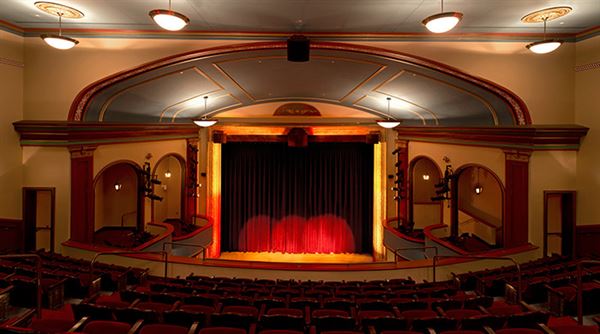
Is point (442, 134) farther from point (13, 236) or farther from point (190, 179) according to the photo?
point (13, 236)

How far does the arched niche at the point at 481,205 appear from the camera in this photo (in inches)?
537

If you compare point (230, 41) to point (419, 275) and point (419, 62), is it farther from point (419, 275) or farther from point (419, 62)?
point (419, 275)

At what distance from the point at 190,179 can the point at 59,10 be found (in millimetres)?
8849

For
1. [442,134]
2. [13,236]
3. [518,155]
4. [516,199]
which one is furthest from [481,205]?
[13,236]

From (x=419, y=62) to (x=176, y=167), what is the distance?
11038 mm

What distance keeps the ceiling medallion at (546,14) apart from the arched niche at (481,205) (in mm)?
5384

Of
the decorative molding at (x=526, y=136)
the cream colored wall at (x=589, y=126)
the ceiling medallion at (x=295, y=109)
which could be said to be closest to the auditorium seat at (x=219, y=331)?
the decorative molding at (x=526, y=136)

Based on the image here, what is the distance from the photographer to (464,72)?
30.3 feet

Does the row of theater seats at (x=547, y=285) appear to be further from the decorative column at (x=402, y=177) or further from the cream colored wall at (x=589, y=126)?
the decorative column at (x=402, y=177)

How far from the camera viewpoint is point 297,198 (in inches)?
760

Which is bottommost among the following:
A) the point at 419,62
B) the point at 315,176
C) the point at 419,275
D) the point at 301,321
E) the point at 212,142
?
the point at 419,275

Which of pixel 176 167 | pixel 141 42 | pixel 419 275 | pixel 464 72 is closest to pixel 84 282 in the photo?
pixel 141 42

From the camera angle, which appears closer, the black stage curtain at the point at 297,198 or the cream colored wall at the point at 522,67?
the cream colored wall at the point at 522,67

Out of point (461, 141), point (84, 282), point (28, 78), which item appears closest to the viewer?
point (84, 282)
